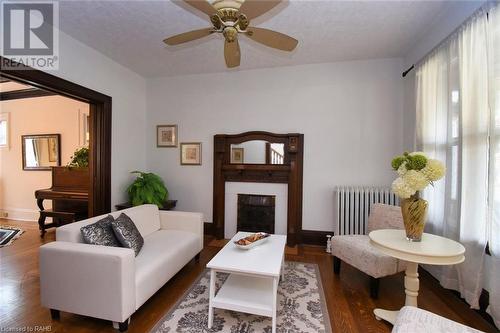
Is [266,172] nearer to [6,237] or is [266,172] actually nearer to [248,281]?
[248,281]

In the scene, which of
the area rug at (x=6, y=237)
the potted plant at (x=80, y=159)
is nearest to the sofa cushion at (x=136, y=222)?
the area rug at (x=6, y=237)

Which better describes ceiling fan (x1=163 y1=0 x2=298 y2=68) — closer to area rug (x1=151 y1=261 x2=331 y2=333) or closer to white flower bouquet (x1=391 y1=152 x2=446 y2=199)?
white flower bouquet (x1=391 y1=152 x2=446 y2=199)

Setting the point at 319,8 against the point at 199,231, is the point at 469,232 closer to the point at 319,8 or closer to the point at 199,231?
the point at 319,8

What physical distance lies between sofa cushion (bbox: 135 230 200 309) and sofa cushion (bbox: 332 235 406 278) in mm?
1641

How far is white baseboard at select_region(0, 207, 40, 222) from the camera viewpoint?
4726 millimetres

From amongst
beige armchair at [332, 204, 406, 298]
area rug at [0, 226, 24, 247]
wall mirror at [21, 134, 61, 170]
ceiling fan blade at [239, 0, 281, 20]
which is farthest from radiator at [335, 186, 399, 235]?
wall mirror at [21, 134, 61, 170]

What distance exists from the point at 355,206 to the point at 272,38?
245 cm

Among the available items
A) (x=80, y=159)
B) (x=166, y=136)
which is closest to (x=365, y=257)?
(x=166, y=136)

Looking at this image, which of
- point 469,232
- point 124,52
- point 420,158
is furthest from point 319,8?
point 124,52

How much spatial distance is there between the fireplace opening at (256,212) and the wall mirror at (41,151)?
3805 millimetres

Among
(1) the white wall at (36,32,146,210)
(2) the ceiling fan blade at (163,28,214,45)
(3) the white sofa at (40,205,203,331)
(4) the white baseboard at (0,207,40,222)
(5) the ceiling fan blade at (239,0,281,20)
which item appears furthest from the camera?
(4) the white baseboard at (0,207,40,222)

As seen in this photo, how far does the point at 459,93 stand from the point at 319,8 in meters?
1.45

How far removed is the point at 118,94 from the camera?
11.5 feet

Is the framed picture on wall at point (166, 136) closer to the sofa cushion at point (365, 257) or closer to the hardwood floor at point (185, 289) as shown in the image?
the hardwood floor at point (185, 289)
